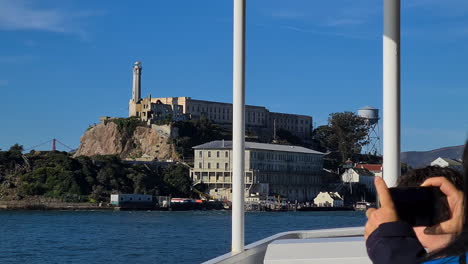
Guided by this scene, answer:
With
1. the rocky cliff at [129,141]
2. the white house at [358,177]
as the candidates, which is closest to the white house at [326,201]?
the white house at [358,177]

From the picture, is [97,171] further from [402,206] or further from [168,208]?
[402,206]

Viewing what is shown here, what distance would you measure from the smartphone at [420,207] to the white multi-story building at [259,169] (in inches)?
2243

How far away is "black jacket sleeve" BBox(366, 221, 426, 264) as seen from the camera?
2.65 feet

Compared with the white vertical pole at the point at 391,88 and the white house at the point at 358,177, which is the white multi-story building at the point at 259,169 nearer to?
the white house at the point at 358,177

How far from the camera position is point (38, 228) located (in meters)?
36.6

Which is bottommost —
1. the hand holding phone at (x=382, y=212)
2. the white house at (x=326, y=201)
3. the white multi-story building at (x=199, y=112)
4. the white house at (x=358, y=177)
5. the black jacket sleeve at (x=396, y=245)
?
the white house at (x=326, y=201)

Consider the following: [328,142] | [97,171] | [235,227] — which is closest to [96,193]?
[97,171]

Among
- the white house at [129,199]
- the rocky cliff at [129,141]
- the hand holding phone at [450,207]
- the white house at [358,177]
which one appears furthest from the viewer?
the rocky cliff at [129,141]

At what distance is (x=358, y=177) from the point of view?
6825 centimetres

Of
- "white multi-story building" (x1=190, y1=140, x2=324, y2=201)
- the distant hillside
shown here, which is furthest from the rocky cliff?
the distant hillside

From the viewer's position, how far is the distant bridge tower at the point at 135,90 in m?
79.1

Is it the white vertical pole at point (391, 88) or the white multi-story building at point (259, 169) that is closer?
the white vertical pole at point (391, 88)

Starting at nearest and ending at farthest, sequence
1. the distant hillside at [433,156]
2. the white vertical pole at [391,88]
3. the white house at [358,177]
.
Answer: the distant hillside at [433,156] < the white vertical pole at [391,88] < the white house at [358,177]

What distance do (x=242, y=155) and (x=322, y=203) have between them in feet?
202
